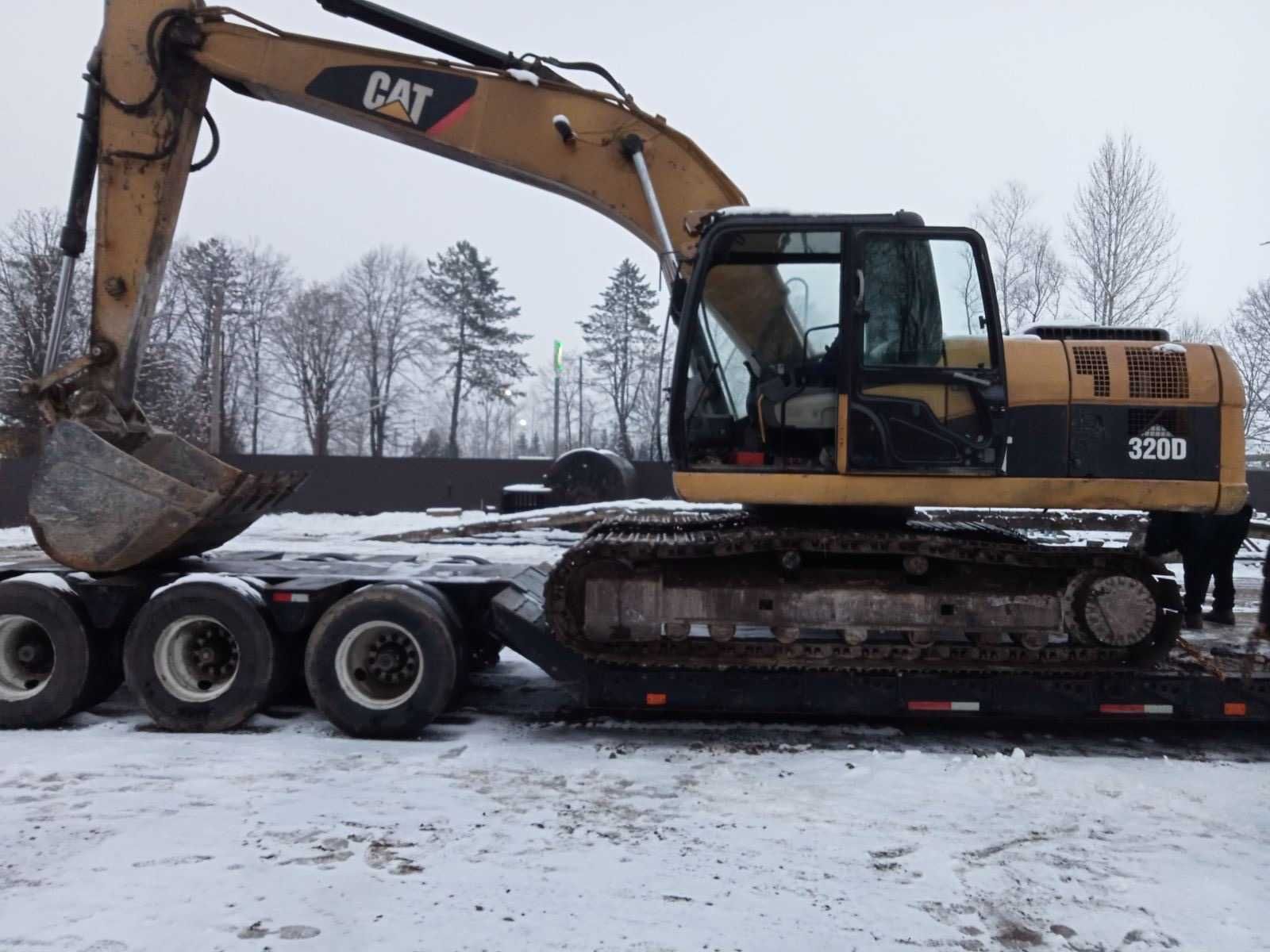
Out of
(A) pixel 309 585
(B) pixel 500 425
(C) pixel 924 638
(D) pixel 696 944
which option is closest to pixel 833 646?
(C) pixel 924 638

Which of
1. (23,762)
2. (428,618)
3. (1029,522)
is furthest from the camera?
(1029,522)

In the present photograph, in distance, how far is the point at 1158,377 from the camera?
520 cm

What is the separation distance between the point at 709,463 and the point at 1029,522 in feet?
33.4

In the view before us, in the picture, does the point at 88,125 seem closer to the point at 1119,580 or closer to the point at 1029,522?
the point at 1119,580

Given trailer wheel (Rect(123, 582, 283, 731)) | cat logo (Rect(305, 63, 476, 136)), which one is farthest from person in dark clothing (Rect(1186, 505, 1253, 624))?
trailer wheel (Rect(123, 582, 283, 731))

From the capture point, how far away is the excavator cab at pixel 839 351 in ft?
16.8

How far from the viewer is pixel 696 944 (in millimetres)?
3234

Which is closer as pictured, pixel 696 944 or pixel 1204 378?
pixel 696 944

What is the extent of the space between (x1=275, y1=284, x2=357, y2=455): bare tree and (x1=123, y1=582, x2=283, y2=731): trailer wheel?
4504cm

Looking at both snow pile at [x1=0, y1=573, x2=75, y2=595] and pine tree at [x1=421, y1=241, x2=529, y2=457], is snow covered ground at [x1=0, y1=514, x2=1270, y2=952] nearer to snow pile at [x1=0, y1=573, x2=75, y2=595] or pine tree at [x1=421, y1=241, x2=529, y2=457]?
snow pile at [x1=0, y1=573, x2=75, y2=595]

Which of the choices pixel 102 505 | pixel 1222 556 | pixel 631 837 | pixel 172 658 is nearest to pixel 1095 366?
pixel 1222 556

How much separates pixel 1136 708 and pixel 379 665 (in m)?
4.51

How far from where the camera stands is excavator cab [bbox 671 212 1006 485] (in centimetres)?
512

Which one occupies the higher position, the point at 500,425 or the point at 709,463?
the point at 500,425
